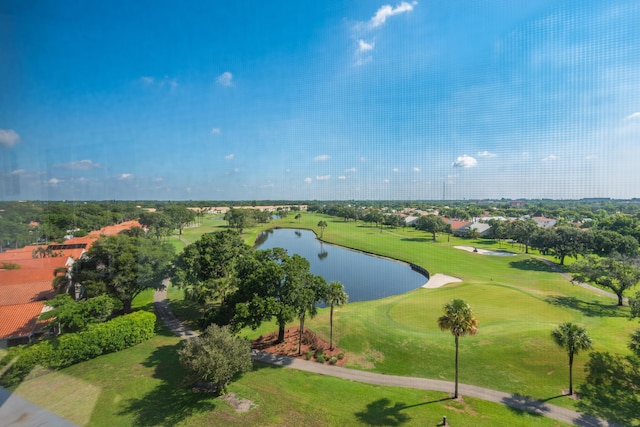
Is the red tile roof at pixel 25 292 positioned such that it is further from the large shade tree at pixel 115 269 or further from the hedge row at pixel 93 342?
the large shade tree at pixel 115 269

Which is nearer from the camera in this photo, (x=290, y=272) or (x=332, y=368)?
(x=332, y=368)

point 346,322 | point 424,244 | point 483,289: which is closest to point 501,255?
point 424,244

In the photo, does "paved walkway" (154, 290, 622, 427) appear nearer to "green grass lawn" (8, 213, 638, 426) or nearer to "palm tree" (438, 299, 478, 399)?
"green grass lawn" (8, 213, 638, 426)

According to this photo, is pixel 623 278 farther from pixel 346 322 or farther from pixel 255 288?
pixel 255 288

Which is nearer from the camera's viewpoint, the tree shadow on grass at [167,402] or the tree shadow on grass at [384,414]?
the tree shadow on grass at [167,402]

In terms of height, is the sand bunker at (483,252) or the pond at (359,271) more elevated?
the sand bunker at (483,252)

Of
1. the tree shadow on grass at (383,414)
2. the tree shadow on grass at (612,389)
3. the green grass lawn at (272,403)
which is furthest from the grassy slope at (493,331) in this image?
Answer: the tree shadow on grass at (383,414)
